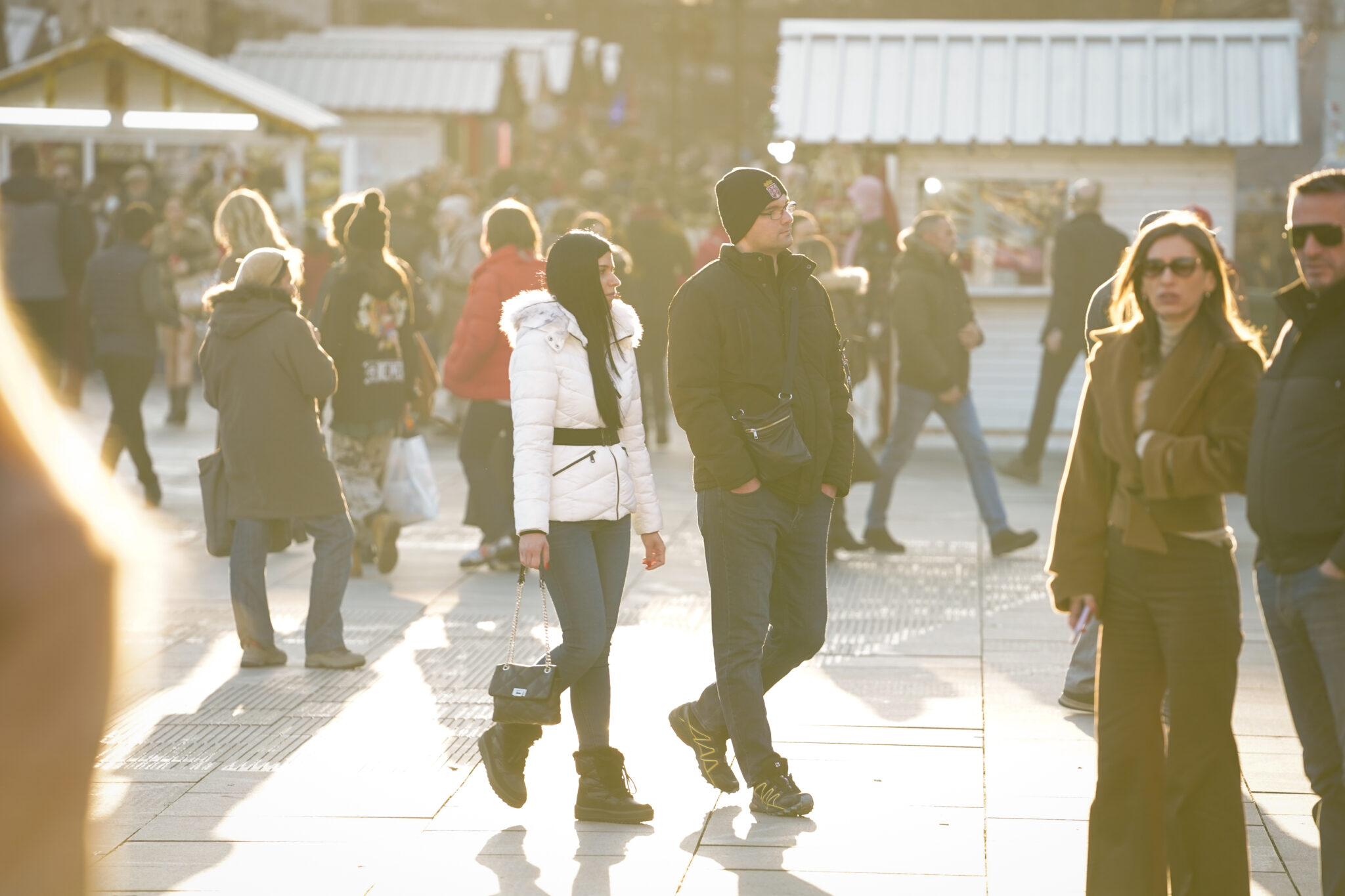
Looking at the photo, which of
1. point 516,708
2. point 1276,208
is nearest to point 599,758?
point 516,708

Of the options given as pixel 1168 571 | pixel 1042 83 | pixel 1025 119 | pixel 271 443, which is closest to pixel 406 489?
pixel 271 443

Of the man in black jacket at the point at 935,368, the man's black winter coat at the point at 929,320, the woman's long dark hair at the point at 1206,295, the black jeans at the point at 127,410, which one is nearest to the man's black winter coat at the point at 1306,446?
the woman's long dark hair at the point at 1206,295

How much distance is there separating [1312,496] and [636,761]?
267cm

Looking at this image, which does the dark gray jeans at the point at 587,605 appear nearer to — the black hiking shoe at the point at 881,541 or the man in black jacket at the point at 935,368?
the man in black jacket at the point at 935,368

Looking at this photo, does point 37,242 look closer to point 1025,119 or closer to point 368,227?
point 368,227

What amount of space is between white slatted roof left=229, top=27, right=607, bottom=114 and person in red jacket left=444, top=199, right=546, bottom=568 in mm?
17071

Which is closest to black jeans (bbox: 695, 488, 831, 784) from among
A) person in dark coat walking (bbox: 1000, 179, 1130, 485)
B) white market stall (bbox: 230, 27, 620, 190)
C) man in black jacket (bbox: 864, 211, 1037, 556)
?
man in black jacket (bbox: 864, 211, 1037, 556)

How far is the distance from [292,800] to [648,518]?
4.61 feet

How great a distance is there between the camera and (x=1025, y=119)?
1458cm

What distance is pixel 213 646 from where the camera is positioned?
7.72 m

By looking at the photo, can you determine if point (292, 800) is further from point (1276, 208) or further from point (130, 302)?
point (1276, 208)

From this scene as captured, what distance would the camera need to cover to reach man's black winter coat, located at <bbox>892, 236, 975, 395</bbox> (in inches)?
388

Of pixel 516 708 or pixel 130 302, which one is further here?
pixel 130 302

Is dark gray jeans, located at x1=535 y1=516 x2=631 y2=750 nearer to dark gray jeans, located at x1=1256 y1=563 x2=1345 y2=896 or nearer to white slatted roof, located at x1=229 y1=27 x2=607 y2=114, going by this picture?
dark gray jeans, located at x1=1256 y1=563 x2=1345 y2=896
